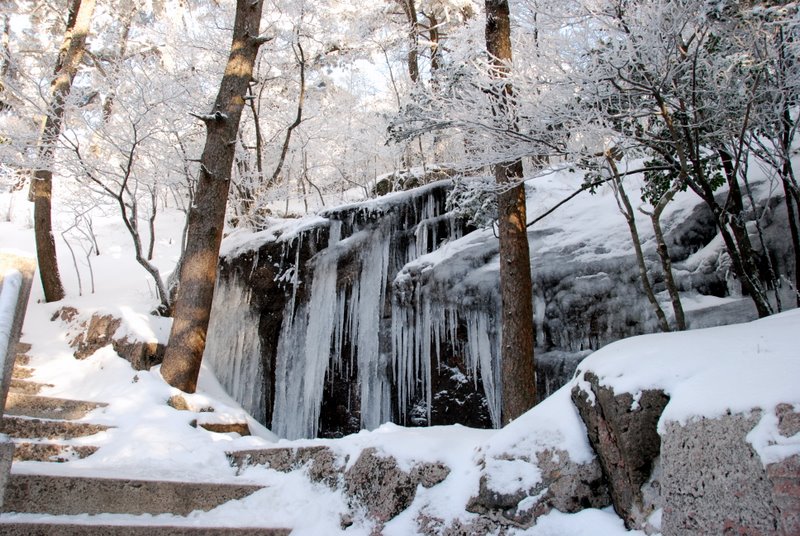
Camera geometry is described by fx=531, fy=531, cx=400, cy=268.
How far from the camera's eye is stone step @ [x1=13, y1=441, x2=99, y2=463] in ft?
12.1

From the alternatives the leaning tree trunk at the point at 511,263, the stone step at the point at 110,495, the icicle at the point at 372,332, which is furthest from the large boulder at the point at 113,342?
the leaning tree trunk at the point at 511,263

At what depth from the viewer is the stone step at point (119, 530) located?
106 inches

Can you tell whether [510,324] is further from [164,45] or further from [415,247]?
[164,45]

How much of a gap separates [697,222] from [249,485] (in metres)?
4.65

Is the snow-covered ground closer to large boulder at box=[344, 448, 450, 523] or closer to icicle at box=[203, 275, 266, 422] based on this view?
large boulder at box=[344, 448, 450, 523]

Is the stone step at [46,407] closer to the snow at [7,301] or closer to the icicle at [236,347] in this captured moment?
the snow at [7,301]

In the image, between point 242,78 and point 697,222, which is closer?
point 697,222

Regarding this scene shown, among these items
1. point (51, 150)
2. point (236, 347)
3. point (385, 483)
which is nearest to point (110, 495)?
point (385, 483)

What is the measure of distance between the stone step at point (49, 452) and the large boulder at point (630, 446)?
364 cm

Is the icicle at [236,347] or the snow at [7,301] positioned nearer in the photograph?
the snow at [7,301]

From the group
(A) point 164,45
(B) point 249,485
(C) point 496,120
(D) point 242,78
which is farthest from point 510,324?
(A) point 164,45

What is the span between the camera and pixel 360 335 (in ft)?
22.7

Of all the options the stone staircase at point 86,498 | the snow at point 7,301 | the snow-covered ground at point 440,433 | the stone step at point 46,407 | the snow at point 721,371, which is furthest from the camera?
the stone step at point 46,407

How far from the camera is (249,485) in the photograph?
3498mm
